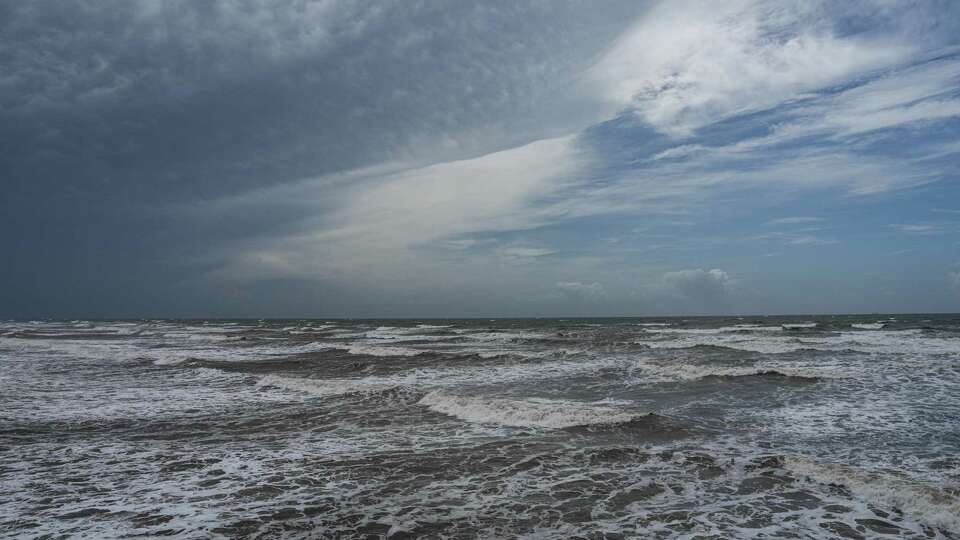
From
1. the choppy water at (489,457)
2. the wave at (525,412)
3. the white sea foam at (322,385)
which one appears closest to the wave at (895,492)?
the choppy water at (489,457)

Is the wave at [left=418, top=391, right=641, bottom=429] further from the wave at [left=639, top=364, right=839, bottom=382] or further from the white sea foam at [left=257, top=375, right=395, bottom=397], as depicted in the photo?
the wave at [left=639, top=364, right=839, bottom=382]

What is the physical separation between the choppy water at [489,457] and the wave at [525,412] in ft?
0.34

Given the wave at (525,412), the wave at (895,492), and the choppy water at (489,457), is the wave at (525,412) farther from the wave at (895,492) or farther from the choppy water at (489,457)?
the wave at (895,492)

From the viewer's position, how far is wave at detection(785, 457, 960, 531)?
759 cm

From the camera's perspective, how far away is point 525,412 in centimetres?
1510

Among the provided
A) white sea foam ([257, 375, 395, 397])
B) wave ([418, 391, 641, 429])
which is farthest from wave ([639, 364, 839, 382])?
white sea foam ([257, 375, 395, 397])

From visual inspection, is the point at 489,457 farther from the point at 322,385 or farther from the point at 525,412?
the point at 322,385

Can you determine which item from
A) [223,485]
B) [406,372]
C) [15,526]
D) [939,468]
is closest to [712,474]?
[939,468]

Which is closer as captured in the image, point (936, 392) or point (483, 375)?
point (936, 392)

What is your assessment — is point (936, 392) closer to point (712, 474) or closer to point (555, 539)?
point (712, 474)

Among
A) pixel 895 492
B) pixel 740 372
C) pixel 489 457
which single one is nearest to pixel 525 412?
pixel 489 457

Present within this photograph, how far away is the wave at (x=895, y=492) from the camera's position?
24.9 ft

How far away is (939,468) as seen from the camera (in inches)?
384

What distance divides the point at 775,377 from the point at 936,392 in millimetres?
5329
